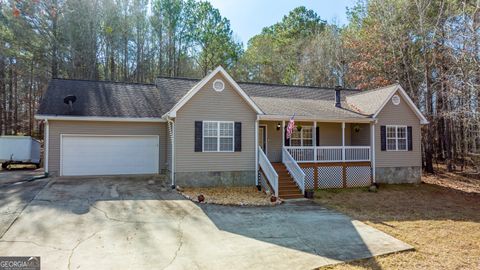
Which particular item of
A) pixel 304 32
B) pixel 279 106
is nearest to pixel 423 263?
pixel 279 106

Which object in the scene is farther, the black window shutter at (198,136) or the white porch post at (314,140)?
the white porch post at (314,140)

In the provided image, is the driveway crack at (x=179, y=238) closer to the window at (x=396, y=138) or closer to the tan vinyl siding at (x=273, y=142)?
the tan vinyl siding at (x=273, y=142)

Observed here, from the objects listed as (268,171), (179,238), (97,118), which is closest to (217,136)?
(268,171)

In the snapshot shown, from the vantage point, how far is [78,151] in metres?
13.6

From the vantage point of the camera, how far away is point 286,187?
12242 millimetres

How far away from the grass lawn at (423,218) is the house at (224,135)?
1.44 meters

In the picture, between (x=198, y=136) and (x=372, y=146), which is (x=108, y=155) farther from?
(x=372, y=146)

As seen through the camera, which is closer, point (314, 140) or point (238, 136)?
point (238, 136)

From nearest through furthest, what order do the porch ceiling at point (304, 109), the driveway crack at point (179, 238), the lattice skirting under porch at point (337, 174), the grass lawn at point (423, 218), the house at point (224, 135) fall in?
1. the driveway crack at point (179, 238)
2. the grass lawn at point (423, 218)
3. the house at point (224, 135)
4. the lattice skirting under porch at point (337, 174)
5. the porch ceiling at point (304, 109)

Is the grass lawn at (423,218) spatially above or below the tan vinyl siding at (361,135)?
below

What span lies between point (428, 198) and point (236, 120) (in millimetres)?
9026

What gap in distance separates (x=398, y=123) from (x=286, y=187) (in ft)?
25.4

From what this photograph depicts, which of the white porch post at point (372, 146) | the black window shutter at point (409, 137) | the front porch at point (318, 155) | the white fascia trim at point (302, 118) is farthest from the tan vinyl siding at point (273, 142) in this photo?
the black window shutter at point (409, 137)

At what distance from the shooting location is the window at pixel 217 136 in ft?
41.2
